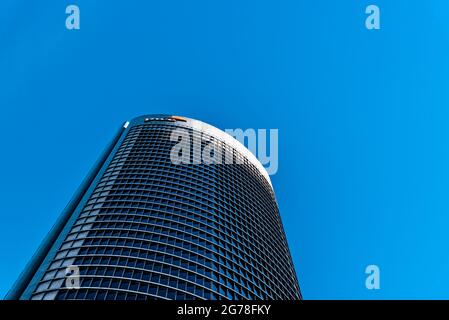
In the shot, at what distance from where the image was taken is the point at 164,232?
5388 centimetres

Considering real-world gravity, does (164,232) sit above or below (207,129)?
below

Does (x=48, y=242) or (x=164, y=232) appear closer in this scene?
(x=164, y=232)

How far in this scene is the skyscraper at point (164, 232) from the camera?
44.9m

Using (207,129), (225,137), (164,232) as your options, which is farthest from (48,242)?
(225,137)

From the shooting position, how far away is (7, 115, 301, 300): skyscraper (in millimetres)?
44906

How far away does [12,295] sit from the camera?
45938 mm

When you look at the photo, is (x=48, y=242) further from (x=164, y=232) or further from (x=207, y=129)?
(x=207, y=129)

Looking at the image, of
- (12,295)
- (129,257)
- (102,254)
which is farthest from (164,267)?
(12,295)

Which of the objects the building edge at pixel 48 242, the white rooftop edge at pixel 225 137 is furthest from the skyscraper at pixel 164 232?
the white rooftop edge at pixel 225 137

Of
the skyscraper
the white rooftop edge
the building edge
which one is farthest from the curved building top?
the building edge

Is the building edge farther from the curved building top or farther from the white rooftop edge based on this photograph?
the white rooftop edge

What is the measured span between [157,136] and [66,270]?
139ft

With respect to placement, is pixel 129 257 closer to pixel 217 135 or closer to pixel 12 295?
pixel 12 295

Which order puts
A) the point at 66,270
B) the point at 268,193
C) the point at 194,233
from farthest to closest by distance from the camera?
the point at 268,193, the point at 194,233, the point at 66,270
